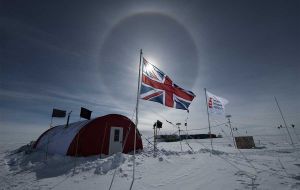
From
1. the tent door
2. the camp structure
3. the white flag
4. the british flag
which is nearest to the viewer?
the british flag

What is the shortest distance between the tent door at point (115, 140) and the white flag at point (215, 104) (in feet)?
30.0

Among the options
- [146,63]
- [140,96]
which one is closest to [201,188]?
[140,96]

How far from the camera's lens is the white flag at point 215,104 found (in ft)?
56.6

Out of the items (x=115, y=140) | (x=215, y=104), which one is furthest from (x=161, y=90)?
(x=215, y=104)

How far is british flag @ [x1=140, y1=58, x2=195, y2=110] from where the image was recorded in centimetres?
1087

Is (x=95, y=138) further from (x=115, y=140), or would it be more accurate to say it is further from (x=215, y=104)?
(x=215, y=104)

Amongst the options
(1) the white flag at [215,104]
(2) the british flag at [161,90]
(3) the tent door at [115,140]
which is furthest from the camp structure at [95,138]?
(1) the white flag at [215,104]

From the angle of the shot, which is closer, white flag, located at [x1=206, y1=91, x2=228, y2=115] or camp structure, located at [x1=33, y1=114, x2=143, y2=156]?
camp structure, located at [x1=33, y1=114, x2=143, y2=156]

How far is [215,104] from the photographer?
59.1ft

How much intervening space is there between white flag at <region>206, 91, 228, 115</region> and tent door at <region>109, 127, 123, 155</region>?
9.13 meters

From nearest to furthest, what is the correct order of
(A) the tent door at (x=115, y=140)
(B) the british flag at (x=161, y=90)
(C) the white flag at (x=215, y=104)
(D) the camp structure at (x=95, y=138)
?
(B) the british flag at (x=161, y=90), (D) the camp structure at (x=95, y=138), (A) the tent door at (x=115, y=140), (C) the white flag at (x=215, y=104)

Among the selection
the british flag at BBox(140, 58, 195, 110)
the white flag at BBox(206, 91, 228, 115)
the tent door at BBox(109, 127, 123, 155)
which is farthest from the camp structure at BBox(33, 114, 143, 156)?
the white flag at BBox(206, 91, 228, 115)

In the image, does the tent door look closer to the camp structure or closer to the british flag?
the camp structure

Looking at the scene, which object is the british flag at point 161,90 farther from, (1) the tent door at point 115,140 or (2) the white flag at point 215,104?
(1) the tent door at point 115,140
